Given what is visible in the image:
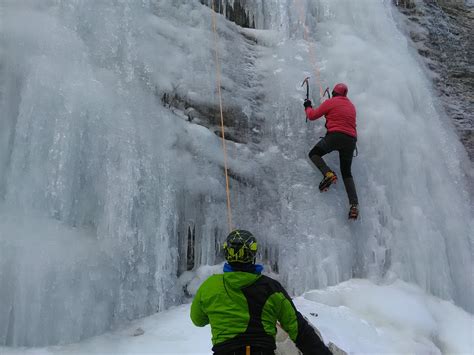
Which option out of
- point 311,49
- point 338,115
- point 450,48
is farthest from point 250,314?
point 450,48

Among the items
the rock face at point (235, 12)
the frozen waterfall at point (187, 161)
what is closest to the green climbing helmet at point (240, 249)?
the frozen waterfall at point (187, 161)

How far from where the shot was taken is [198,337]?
4238mm

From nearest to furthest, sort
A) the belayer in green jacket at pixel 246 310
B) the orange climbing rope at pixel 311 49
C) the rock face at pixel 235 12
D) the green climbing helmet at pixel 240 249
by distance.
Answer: the belayer in green jacket at pixel 246 310, the green climbing helmet at pixel 240 249, the orange climbing rope at pixel 311 49, the rock face at pixel 235 12

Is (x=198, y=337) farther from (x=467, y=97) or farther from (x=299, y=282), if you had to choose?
(x=467, y=97)

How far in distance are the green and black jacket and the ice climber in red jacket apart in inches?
121

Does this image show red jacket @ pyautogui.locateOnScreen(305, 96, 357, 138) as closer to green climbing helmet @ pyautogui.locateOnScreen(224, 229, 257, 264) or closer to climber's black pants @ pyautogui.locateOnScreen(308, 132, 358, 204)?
climber's black pants @ pyautogui.locateOnScreen(308, 132, 358, 204)

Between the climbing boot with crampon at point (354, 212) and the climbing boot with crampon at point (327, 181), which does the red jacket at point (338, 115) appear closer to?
the climbing boot with crampon at point (327, 181)

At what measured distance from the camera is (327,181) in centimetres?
546

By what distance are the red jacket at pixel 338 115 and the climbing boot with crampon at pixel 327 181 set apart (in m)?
0.48

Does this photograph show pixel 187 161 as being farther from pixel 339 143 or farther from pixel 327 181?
pixel 339 143

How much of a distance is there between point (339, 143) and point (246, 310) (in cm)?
333

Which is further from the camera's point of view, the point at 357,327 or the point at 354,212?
the point at 354,212

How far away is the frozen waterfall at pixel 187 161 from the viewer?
454 centimetres

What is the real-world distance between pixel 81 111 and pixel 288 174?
2439 millimetres
